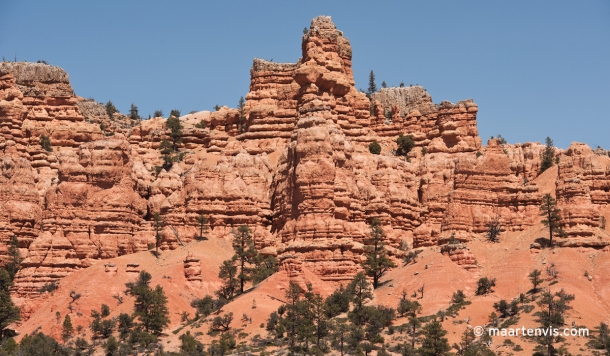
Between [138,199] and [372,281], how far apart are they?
21513 mm

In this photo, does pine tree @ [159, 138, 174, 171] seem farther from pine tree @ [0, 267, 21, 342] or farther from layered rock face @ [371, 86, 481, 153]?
pine tree @ [0, 267, 21, 342]

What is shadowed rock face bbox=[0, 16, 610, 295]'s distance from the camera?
99.8 meters

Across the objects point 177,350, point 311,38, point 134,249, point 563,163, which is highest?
point 311,38

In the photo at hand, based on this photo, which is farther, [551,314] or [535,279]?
[535,279]

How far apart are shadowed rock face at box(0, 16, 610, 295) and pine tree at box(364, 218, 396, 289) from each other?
0.93 metres

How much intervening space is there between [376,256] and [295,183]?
9063 mm

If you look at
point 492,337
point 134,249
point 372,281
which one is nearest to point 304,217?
point 372,281

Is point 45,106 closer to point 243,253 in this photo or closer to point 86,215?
point 86,215

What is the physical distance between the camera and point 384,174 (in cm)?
10856

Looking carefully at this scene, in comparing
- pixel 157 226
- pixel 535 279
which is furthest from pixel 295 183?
pixel 535 279

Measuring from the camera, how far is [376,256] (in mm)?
97750

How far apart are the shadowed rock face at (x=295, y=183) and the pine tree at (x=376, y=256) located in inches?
36.8

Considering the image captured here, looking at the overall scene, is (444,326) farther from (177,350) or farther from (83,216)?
(83,216)

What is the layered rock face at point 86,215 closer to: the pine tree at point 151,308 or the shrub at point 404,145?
the pine tree at point 151,308
